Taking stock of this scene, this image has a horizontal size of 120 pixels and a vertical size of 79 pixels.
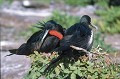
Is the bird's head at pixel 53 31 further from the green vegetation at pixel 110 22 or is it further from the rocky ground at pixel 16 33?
the green vegetation at pixel 110 22

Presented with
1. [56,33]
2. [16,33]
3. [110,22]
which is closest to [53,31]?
[56,33]

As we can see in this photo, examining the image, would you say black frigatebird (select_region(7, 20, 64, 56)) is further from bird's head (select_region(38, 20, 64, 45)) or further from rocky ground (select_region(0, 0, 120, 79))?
rocky ground (select_region(0, 0, 120, 79))

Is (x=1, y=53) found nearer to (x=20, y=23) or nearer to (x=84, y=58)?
(x=20, y=23)

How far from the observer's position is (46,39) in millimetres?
5012

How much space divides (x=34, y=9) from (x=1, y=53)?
593 cm

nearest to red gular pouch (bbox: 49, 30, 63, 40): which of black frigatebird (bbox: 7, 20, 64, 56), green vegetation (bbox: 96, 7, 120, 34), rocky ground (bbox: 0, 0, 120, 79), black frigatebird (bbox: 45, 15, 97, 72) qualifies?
black frigatebird (bbox: 7, 20, 64, 56)

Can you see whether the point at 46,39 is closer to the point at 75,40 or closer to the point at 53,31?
the point at 53,31

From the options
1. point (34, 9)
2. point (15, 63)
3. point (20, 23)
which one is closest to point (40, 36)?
point (15, 63)

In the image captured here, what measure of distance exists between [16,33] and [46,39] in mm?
6190

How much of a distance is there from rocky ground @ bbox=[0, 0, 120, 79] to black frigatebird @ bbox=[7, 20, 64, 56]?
1684 mm

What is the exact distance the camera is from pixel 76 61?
4172mm

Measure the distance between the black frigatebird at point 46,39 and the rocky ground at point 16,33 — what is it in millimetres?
1684

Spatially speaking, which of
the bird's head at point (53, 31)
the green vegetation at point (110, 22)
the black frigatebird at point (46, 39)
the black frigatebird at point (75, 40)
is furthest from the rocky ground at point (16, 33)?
the black frigatebird at point (75, 40)

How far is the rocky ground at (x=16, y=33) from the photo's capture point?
23.6 ft
